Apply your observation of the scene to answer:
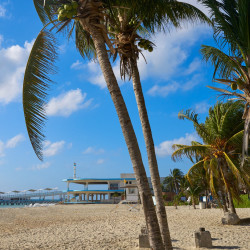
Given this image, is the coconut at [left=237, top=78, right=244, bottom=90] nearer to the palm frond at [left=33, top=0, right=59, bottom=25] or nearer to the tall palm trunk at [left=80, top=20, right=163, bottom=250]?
the tall palm trunk at [left=80, top=20, right=163, bottom=250]

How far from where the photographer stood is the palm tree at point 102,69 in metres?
3.74

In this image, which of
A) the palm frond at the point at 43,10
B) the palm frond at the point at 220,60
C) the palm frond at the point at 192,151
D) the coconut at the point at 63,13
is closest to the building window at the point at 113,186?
the palm frond at the point at 192,151

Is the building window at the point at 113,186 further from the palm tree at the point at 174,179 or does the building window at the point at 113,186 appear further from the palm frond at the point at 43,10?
the palm frond at the point at 43,10

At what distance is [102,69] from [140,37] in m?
2.61

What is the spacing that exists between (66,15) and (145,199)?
3078 mm

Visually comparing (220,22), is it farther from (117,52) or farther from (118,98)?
(118,98)

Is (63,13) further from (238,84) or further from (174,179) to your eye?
(174,179)

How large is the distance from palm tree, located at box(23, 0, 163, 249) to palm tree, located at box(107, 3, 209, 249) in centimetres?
99

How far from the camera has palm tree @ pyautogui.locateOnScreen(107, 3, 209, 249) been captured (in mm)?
5582

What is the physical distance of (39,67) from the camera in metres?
5.39

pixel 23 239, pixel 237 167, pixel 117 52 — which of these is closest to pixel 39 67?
pixel 117 52

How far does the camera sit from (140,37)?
20.9ft

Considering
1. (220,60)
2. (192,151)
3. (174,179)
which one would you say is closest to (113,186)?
(174,179)

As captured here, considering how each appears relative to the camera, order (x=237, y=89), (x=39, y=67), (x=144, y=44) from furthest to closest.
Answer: (x=237, y=89) → (x=144, y=44) → (x=39, y=67)
